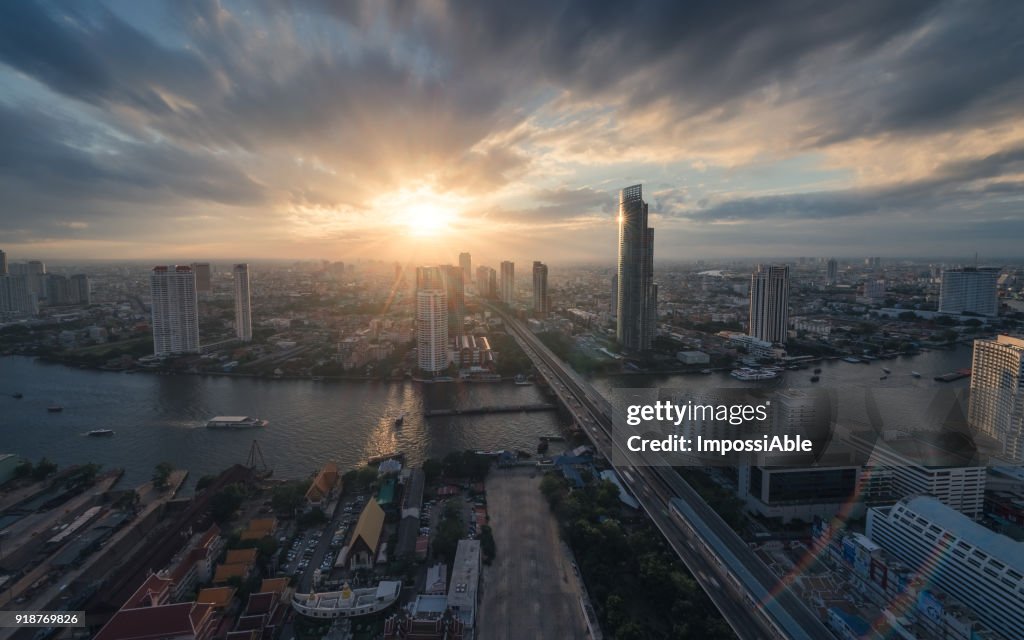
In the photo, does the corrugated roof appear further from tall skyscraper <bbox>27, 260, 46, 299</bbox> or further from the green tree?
tall skyscraper <bbox>27, 260, 46, 299</bbox>

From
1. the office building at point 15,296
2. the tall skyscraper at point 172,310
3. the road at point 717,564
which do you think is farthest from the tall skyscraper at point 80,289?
the road at point 717,564

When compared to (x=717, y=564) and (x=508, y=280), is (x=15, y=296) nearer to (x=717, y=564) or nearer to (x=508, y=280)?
(x=508, y=280)

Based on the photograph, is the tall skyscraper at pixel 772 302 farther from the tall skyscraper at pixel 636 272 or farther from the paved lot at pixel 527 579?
the paved lot at pixel 527 579

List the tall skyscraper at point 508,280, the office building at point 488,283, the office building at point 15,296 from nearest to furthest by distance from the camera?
the office building at point 15,296 < the tall skyscraper at point 508,280 < the office building at point 488,283

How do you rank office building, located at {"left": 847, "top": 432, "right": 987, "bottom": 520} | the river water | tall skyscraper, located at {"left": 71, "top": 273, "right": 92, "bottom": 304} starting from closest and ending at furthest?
1. office building, located at {"left": 847, "top": 432, "right": 987, "bottom": 520}
2. the river water
3. tall skyscraper, located at {"left": 71, "top": 273, "right": 92, "bottom": 304}

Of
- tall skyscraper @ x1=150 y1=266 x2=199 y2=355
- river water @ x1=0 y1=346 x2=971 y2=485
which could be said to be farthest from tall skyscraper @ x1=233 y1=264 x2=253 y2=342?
river water @ x1=0 y1=346 x2=971 y2=485
